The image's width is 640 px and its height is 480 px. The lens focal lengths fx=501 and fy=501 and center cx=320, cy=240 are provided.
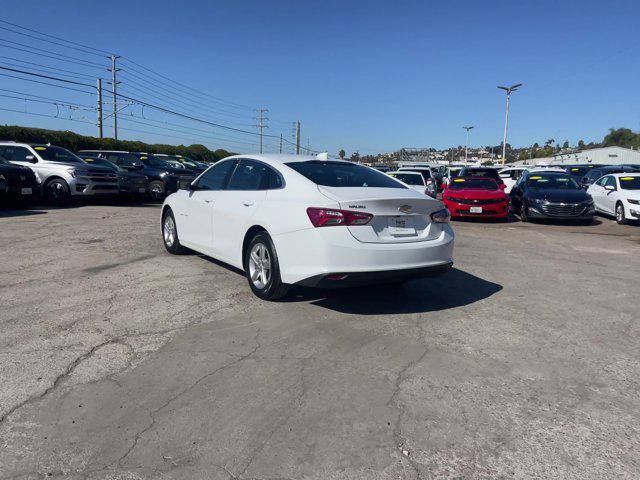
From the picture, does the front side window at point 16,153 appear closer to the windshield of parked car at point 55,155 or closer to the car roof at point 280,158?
the windshield of parked car at point 55,155

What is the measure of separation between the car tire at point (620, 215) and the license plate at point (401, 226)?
486 inches

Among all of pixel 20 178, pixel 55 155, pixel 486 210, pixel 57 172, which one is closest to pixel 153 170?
pixel 55 155

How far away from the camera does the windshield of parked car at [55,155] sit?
15.1 m

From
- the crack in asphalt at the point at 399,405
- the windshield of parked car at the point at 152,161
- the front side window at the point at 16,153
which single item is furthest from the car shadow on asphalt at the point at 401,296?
the windshield of parked car at the point at 152,161

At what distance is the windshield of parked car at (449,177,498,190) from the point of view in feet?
51.0

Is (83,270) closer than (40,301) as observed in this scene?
No

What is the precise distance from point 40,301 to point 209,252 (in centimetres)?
204

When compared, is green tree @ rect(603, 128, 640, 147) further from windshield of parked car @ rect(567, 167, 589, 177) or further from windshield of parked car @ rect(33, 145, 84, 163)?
windshield of parked car @ rect(33, 145, 84, 163)

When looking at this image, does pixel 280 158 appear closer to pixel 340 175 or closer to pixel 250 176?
pixel 250 176

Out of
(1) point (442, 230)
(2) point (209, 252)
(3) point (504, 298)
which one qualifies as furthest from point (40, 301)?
(3) point (504, 298)

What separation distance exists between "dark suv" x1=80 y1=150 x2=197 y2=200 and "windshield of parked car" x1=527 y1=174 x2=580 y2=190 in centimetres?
1189

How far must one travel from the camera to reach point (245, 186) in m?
6.00

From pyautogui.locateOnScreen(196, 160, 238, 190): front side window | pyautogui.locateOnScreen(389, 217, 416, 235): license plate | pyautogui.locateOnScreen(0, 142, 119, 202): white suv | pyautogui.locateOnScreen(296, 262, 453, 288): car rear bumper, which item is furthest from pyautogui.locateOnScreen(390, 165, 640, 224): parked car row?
pyautogui.locateOnScreen(0, 142, 119, 202): white suv

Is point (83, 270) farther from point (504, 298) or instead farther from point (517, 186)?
point (517, 186)
